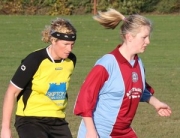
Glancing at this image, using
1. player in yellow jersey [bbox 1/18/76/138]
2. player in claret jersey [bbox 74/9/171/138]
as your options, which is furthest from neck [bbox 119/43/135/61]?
player in yellow jersey [bbox 1/18/76/138]

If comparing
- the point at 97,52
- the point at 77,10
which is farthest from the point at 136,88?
the point at 77,10

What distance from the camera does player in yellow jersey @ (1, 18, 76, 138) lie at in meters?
5.70

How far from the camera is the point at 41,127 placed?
229 inches

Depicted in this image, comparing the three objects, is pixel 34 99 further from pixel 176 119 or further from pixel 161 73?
pixel 161 73

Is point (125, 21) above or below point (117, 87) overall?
above

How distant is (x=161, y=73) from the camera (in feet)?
48.7

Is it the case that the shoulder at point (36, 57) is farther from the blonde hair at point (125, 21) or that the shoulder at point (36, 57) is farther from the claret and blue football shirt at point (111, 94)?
the claret and blue football shirt at point (111, 94)

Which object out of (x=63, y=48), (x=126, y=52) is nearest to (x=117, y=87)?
(x=126, y=52)

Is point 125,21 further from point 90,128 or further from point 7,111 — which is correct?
point 7,111

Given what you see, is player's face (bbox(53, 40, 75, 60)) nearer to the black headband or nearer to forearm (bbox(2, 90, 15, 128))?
the black headband

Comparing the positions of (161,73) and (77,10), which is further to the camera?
(77,10)

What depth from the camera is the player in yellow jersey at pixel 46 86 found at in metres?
5.70

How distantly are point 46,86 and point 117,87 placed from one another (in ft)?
3.56

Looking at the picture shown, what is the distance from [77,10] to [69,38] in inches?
1338
